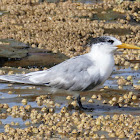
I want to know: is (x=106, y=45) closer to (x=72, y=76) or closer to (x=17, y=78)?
(x=72, y=76)

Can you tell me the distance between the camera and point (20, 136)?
740cm

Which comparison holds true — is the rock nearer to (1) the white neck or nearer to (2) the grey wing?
(2) the grey wing

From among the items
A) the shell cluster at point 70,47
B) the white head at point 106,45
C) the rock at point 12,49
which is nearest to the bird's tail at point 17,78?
the shell cluster at point 70,47

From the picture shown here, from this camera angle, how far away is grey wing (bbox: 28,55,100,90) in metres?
8.54

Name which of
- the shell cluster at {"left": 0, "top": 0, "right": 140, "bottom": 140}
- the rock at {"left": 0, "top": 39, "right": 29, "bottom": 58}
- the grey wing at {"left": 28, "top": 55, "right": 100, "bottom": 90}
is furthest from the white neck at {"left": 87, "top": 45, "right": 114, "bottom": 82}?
the rock at {"left": 0, "top": 39, "right": 29, "bottom": 58}

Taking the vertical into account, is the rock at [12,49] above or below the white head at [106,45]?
below

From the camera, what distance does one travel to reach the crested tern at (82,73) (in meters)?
8.52

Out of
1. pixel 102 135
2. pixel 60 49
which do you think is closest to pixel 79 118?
pixel 102 135

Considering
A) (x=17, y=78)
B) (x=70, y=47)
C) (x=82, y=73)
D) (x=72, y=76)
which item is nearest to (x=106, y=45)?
(x=82, y=73)

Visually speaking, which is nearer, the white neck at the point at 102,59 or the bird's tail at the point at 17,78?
the white neck at the point at 102,59

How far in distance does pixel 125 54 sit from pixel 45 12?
17.9ft

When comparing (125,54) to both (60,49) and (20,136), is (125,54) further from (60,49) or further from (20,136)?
(20,136)

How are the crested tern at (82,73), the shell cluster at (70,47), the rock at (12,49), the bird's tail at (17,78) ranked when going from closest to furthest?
the shell cluster at (70,47) < the crested tern at (82,73) < the bird's tail at (17,78) < the rock at (12,49)

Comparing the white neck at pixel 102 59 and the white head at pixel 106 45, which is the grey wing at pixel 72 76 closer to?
the white neck at pixel 102 59
